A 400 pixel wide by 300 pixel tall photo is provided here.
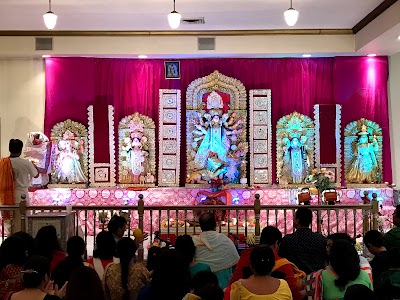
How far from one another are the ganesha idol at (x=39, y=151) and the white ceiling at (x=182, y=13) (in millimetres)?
2142

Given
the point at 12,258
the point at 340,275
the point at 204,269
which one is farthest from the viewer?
the point at 204,269

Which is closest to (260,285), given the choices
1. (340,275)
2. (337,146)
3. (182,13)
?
(340,275)

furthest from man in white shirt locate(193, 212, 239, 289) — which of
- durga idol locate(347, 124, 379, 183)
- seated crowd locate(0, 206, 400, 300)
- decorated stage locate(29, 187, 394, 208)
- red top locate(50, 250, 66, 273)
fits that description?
durga idol locate(347, 124, 379, 183)

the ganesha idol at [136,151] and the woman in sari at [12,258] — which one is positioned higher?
the ganesha idol at [136,151]

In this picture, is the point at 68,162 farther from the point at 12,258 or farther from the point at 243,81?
the point at 12,258

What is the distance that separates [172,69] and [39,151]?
3.21 metres

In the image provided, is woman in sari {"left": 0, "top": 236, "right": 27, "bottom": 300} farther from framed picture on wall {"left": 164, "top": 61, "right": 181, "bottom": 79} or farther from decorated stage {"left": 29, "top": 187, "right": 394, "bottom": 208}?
framed picture on wall {"left": 164, "top": 61, "right": 181, "bottom": 79}

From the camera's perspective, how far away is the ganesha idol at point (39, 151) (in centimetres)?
1226

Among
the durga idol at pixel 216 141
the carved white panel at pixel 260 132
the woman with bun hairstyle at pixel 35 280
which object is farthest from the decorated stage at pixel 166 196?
the woman with bun hairstyle at pixel 35 280

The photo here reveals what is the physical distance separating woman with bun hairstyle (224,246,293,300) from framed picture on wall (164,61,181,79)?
30.1 ft

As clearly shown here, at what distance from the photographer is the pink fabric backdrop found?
1278 cm

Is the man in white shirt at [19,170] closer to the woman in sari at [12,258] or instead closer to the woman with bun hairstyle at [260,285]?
the woman in sari at [12,258]

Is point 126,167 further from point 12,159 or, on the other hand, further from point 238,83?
point 12,159

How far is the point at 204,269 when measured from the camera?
5.02 m
